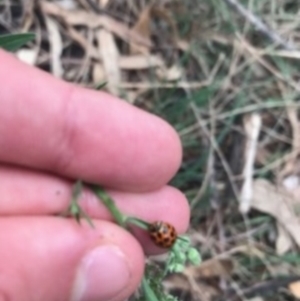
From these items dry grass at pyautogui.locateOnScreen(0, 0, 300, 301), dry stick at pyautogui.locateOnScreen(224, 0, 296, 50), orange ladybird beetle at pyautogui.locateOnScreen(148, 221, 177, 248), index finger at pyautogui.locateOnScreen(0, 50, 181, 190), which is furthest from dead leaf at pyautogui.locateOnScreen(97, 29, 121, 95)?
orange ladybird beetle at pyautogui.locateOnScreen(148, 221, 177, 248)

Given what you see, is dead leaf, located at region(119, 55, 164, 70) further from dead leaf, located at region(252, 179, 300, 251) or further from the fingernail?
the fingernail

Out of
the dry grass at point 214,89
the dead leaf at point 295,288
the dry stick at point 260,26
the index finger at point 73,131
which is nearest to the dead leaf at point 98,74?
the dry grass at point 214,89

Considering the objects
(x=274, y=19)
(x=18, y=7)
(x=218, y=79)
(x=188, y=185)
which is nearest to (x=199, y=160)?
(x=188, y=185)

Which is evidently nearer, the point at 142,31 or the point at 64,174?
the point at 64,174

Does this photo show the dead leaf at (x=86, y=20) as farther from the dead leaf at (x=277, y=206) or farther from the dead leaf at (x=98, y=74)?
the dead leaf at (x=277, y=206)

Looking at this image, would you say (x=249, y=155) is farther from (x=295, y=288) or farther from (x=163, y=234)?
(x=163, y=234)

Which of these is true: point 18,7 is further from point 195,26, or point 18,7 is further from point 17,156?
point 17,156

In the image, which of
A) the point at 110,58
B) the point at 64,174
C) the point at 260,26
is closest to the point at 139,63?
the point at 110,58

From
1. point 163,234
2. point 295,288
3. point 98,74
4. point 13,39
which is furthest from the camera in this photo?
point 98,74
